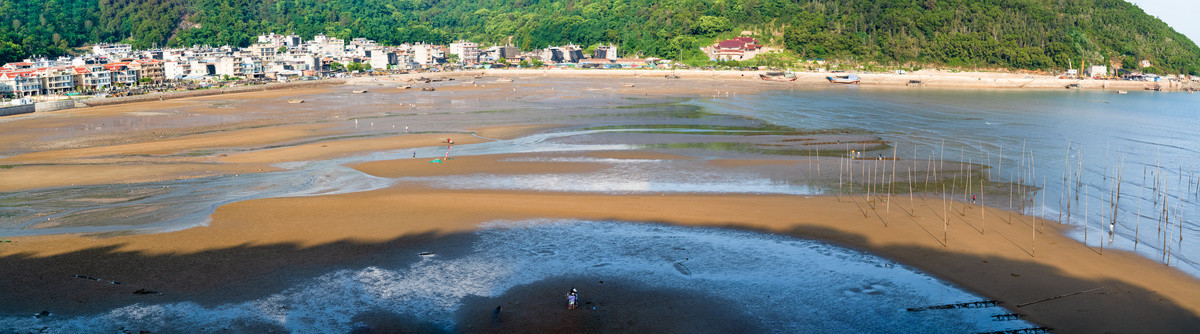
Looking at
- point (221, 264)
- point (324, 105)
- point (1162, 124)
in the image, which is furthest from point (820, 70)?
point (221, 264)

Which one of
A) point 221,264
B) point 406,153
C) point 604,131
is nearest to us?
point 221,264

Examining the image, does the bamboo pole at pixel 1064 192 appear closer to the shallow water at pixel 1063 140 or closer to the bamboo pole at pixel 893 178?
the shallow water at pixel 1063 140

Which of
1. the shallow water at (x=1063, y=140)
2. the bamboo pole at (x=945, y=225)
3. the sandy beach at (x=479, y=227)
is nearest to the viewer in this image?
the sandy beach at (x=479, y=227)

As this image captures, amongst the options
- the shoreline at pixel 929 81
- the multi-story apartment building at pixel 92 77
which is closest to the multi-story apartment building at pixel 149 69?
the multi-story apartment building at pixel 92 77

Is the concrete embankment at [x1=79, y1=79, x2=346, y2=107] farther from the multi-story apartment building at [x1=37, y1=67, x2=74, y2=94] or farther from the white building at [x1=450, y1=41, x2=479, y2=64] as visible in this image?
the white building at [x1=450, y1=41, x2=479, y2=64]

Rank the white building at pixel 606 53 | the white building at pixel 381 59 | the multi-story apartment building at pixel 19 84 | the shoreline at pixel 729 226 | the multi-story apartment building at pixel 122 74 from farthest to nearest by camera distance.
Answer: the white building at pixel 606 53 < the white building at pixel 381 59 < the multi-story apartment building at pixel 122 74 < the multi-story apartment building at pixel 19 84 < the shoreline at pixel 729 226

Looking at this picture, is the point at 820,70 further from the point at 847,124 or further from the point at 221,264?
the point at 221,264
